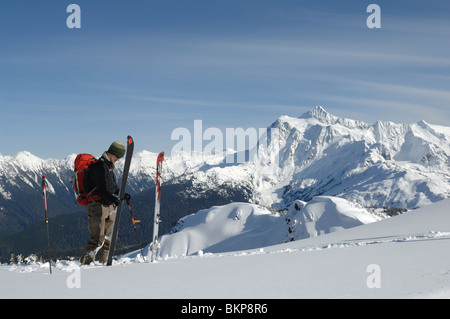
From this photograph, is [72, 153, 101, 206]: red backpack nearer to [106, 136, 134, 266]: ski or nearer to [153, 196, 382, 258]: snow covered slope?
[106, 136, 134, 266]: ski

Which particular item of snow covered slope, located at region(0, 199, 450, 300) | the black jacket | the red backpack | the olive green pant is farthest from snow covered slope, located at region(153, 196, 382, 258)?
snow covered slope, located at region(0, 199, 450, 300)

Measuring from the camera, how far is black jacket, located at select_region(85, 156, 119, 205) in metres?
9.15

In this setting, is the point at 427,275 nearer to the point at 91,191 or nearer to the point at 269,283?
the point at 269,283

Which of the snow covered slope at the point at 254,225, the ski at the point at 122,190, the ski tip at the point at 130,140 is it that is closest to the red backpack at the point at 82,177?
the ski at the point at 122,190

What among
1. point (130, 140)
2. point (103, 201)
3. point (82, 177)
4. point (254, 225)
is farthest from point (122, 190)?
point (254, 225)

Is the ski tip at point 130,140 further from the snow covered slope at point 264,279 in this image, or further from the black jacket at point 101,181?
the snow covered slope at point 264,279

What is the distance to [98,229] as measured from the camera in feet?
31.9

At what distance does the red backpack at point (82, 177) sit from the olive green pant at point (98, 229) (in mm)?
248

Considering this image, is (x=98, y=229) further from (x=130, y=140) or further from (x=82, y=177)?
(x=130, y=140)

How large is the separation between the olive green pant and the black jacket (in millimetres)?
470

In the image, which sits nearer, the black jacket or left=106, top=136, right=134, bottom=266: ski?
the black jacket

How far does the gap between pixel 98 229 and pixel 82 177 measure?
138 cm
